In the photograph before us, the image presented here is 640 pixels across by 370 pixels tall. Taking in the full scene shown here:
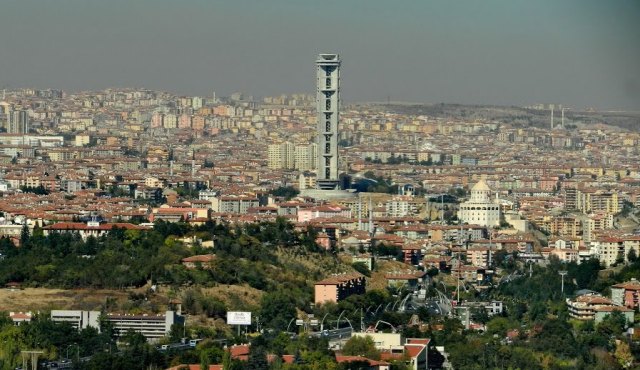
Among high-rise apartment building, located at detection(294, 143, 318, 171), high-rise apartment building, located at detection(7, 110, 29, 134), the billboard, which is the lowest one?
the billboard

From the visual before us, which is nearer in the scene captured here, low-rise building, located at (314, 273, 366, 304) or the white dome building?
low-rise building, located at (314, 273, 366, 304)

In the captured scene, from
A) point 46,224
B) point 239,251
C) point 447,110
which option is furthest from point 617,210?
point 447,110

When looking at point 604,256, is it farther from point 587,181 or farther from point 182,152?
point 182,152

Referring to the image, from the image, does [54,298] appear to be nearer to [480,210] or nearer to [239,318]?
[239,318]

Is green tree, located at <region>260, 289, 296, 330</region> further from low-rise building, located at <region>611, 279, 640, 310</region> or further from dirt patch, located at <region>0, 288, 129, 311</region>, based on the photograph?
low-rise building, located at <region>611, 279, 640, 310</region>

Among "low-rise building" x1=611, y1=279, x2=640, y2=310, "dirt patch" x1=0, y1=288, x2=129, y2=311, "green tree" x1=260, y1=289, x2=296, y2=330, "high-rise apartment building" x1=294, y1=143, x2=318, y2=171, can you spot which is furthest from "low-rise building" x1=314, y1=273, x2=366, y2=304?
"high-rise apartment building" x1=294, y1=143, x2=318, y2=171

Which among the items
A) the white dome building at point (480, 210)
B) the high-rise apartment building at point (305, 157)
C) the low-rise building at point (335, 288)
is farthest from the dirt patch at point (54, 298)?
the high-rise apartment building at point (305, 157)
